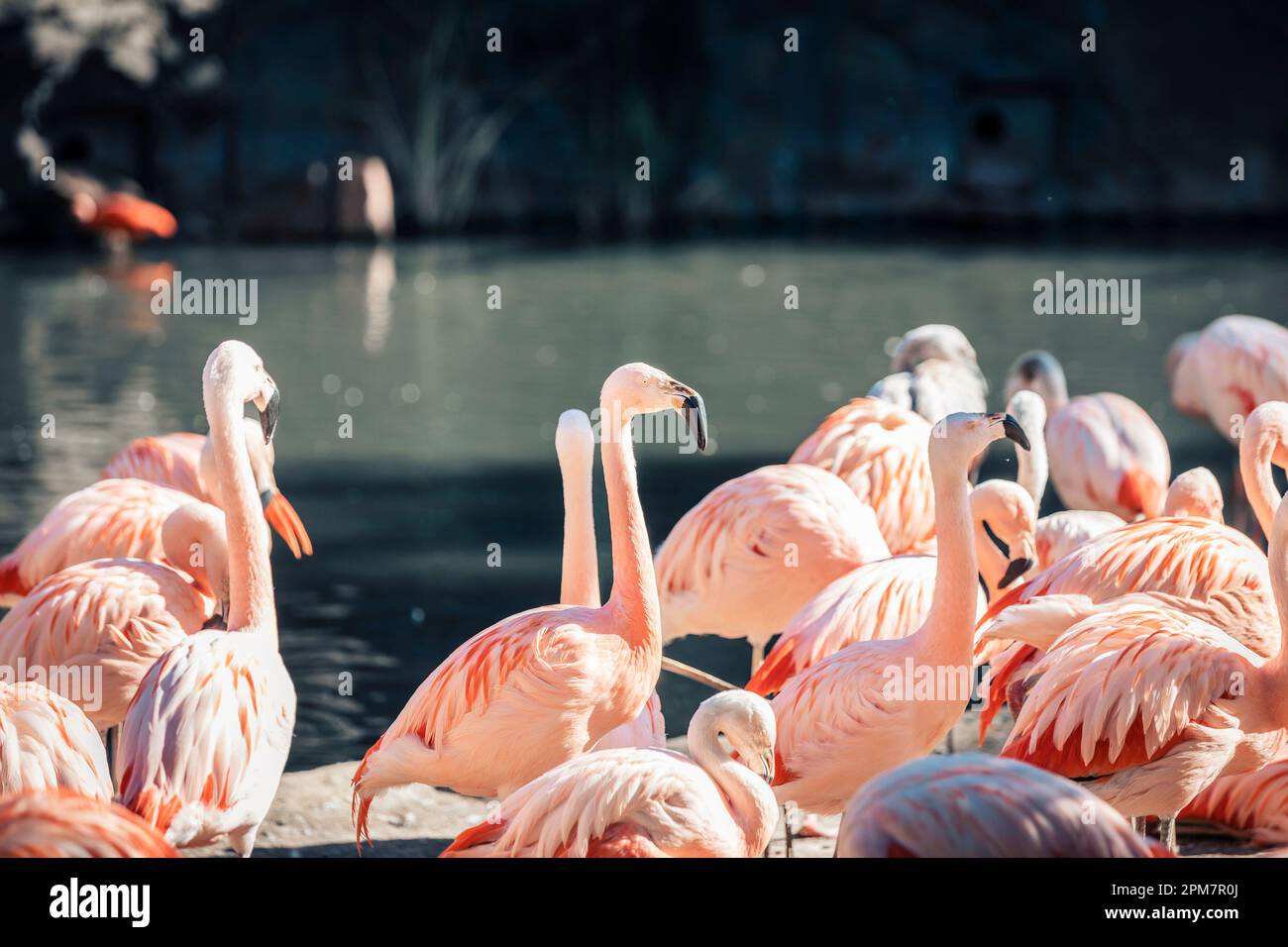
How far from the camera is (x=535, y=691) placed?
3.18 m

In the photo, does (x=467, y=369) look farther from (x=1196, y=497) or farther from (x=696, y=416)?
(x=696, y=416)

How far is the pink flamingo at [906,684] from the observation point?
321cm

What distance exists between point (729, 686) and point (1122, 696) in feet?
2.77

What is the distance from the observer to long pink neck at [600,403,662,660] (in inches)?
129

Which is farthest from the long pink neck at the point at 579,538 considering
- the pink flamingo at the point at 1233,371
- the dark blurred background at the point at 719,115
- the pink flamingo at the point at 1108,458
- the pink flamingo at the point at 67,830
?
the dark blurred background at the point at 719,115

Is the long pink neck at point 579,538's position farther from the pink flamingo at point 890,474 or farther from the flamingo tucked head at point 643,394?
the pink flamingo at point 890,474

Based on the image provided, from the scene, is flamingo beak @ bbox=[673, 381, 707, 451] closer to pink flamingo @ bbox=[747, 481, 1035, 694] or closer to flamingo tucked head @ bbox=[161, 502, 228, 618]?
pink flamingo @ bbox=[747, 481, 1035, 694]

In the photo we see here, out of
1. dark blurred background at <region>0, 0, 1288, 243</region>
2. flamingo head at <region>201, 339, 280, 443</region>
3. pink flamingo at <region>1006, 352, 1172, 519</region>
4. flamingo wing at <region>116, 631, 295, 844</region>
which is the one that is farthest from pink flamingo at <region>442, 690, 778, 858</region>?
dark blurred background at <region>0, 0, 1288, 243</region>

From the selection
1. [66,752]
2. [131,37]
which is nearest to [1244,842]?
[66,752]

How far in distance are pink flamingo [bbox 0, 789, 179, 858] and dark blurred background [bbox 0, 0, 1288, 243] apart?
15.8 metres

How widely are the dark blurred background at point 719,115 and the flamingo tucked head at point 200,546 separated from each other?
14.2m
